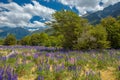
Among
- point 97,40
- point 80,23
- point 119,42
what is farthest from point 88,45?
point 119,42

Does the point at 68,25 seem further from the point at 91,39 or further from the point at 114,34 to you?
the point at 114,34

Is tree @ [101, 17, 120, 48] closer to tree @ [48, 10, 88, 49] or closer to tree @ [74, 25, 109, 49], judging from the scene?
tree @ [74, 25, 109, 49]

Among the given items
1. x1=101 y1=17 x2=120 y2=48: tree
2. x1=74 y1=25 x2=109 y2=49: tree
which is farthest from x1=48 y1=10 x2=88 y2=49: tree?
x1=101 y1=17 x2=120 y2=48: tree

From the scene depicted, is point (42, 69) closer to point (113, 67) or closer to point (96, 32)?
point (113, 67)

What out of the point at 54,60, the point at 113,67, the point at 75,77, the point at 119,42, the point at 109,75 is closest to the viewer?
the point at 75,77

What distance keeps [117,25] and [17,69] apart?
27.3 meters

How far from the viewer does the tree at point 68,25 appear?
24438mm

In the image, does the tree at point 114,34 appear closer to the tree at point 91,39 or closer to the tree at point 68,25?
the tree at point 91,39

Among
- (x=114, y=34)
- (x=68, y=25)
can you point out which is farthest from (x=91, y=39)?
(x=114, y=34)

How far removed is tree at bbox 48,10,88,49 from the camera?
24.4 m

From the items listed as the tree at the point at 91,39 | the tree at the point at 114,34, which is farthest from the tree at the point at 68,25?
the tree at the point at 114,34

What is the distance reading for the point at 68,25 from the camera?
79.8 ft

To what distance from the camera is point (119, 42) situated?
32.0 meters

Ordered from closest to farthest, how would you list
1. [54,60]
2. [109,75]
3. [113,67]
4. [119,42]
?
1. [109,75]
2. [113,67]
3. [54,60]
4. [119,42]
